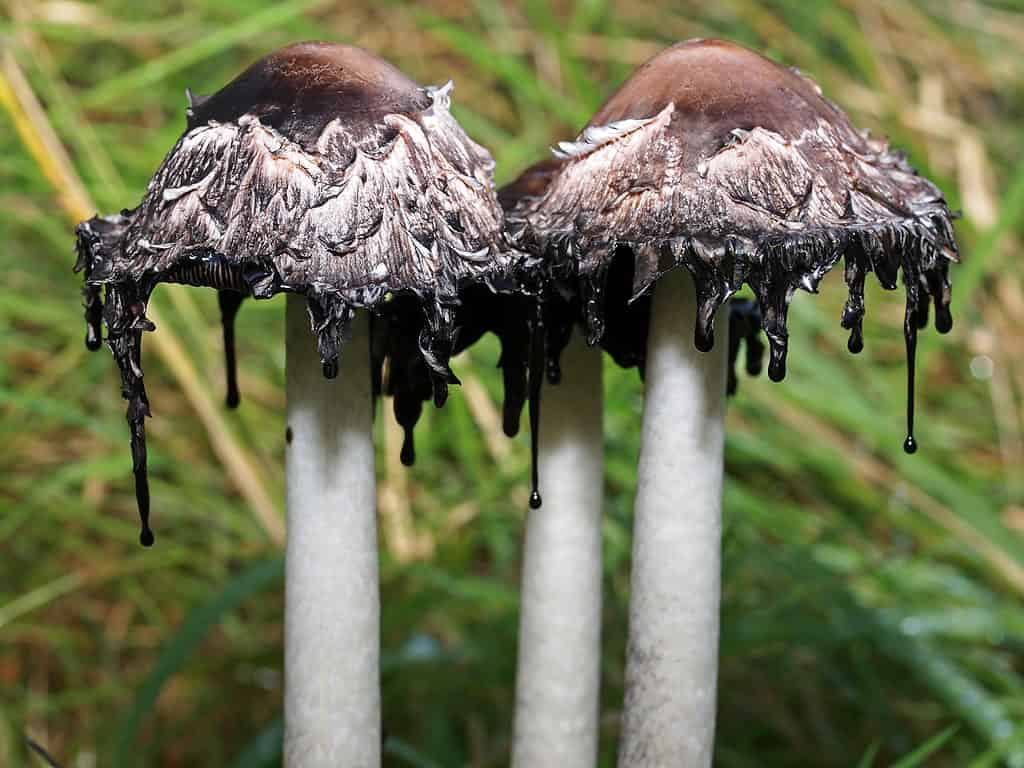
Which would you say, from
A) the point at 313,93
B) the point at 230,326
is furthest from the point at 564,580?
the point at 313,93

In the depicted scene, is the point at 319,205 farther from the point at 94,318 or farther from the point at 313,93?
the point at 94,318

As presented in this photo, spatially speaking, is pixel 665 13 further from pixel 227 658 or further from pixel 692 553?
pixel 692 553

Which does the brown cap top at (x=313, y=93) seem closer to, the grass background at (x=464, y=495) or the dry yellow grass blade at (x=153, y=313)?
the grass background at (x=464, y=495)

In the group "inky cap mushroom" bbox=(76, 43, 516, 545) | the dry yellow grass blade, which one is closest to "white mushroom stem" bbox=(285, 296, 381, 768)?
"inky cap mushroom" bbox=(76, 43, 516, 545)

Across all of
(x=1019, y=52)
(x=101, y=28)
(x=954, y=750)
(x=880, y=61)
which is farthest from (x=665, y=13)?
(x=954, y=750)

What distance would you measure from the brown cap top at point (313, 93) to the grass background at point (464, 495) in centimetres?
82

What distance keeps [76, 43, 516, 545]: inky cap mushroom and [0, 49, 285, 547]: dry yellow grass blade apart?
1.23m

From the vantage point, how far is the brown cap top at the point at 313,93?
1089mm

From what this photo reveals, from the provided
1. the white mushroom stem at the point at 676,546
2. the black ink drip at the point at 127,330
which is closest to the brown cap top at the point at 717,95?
the white mushroom stem at the point at 676,546

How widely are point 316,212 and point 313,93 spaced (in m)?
0.13

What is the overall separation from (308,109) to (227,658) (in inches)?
49.2

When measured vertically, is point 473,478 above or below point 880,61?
below

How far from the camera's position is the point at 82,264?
1.16m

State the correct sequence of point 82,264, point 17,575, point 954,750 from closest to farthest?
point 82,264, point 954,750, point 17,575
